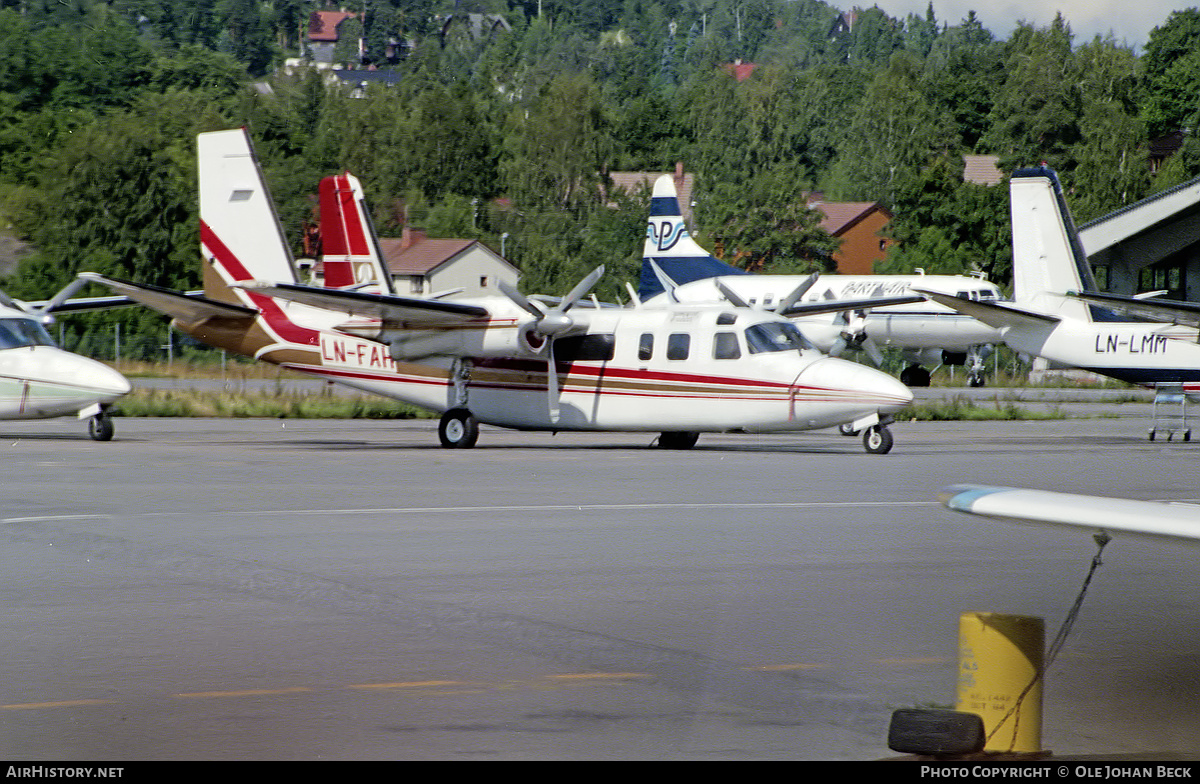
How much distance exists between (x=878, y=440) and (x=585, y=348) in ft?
15.0

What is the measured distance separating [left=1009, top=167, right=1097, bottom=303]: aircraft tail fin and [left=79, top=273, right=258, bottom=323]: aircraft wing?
1348cm

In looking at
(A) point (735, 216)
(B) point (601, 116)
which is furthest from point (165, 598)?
(B) point (601, 116)

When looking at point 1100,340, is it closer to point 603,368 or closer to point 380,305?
point 603,368

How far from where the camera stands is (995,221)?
213 ft

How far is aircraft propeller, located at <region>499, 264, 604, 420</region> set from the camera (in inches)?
844

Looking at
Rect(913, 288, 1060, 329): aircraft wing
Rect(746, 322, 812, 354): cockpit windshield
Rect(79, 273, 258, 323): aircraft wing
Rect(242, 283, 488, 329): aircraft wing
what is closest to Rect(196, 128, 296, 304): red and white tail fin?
Rect(79, 273, 258, 323): aircraft wing

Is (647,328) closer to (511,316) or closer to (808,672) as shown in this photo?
(511,316)

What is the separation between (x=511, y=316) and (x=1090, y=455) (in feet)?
28.3

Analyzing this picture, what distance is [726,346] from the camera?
2069 cm

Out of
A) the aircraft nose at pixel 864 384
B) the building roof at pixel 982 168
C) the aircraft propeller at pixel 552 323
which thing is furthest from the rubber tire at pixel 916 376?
the building roof at pixel 982 168

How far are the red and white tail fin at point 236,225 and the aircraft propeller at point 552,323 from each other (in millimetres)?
4864

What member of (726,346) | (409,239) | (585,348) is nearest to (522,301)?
(585,348)

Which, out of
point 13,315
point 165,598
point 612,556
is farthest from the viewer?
point 13,315

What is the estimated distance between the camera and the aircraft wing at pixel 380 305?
2034cm
